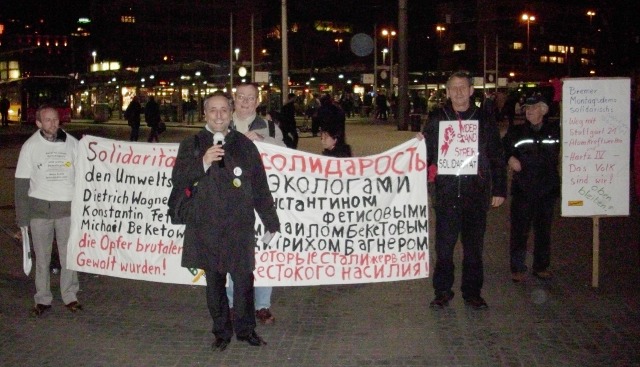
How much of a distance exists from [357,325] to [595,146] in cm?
289

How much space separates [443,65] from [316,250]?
11814 cm

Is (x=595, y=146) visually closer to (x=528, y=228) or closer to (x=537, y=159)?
(x=537, y=159)

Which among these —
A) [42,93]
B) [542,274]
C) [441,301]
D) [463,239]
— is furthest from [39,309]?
[42,93]

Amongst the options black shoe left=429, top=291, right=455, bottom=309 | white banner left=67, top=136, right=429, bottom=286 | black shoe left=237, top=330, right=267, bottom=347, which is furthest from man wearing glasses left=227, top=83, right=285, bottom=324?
black shoe left=429, top=291, right=455, bottom=309

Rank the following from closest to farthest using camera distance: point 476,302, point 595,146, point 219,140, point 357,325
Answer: point 219,140 < point 357,325 < point 476,302 < point 595,146

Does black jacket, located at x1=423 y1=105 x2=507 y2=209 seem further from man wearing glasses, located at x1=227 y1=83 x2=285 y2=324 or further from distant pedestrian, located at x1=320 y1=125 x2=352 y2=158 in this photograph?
man wearing glasses, located at x1=227 y1=83 x2=285 y2=324

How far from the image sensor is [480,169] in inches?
259

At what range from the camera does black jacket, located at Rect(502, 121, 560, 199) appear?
24.6 feet

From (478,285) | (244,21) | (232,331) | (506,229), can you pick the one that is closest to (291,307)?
(232,331)

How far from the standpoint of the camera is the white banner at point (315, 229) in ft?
21.4

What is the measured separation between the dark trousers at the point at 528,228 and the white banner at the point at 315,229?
1352 millimetres

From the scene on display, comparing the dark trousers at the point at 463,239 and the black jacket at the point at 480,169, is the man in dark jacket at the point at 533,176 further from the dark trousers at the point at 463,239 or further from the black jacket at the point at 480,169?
the dark trousers at the point at 463,239

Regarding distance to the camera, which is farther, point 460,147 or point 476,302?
point 476,302

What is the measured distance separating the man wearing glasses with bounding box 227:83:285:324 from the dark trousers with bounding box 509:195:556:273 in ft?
8.51
